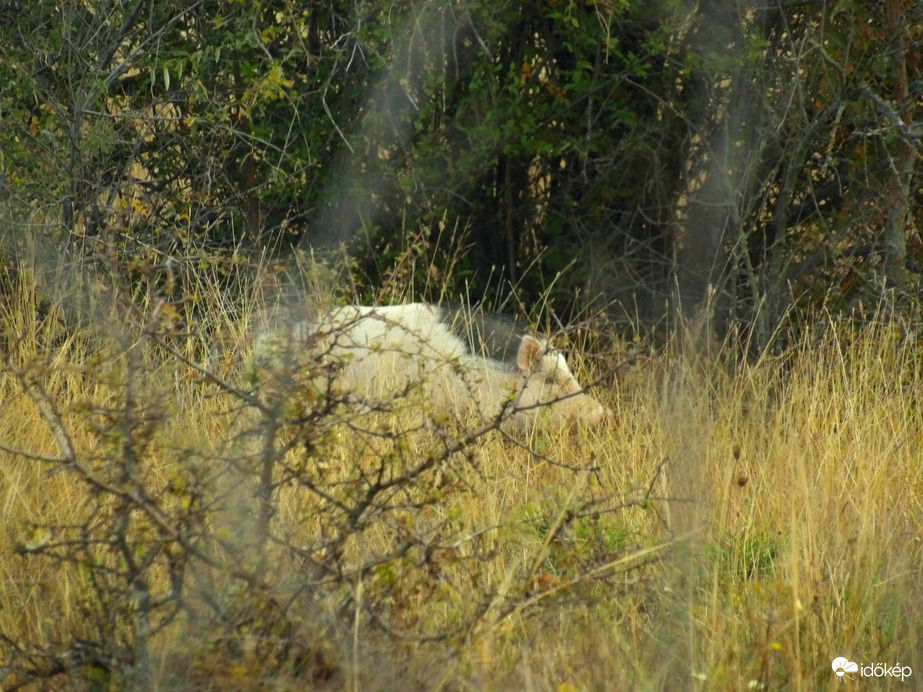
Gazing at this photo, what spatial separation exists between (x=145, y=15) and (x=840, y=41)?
4.13 metres

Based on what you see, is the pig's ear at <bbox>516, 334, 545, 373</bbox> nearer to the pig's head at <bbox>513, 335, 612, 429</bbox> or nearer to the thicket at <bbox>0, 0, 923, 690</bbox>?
the pig's head at <bbox>513, 335, 612, 429</bbox>

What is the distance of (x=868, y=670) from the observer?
11.0 feet

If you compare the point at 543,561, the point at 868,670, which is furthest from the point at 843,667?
the point at 543,561

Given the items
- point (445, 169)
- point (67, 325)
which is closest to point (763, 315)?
point (445, 169)

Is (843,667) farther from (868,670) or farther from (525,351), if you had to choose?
(525,351)

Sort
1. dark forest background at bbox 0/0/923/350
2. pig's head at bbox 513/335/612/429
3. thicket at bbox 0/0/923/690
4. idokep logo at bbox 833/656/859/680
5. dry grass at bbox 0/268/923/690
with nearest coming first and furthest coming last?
dry grass at bbox 0/268/923/690 → thicket at bbox 0/0/923/690 → idokep logo at bbox 833/656/859/680 → pig's head at bbox 513/335/612/429 → dark forest background at bbox 0/0/923/350

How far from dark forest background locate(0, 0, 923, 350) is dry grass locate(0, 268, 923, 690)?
1878 millimetres

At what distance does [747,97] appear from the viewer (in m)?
7.14

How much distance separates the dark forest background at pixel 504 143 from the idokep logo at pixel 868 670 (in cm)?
351

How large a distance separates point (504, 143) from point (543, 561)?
4134 mm

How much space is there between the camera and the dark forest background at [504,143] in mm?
6691

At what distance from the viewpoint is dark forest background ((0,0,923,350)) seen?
6.69 meters

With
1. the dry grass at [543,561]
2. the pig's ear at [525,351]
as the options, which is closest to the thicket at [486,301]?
the dry grass at [543,561]

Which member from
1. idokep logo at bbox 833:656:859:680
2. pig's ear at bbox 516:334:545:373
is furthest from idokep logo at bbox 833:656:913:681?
pig's ear at bbox 516:334:545:373
